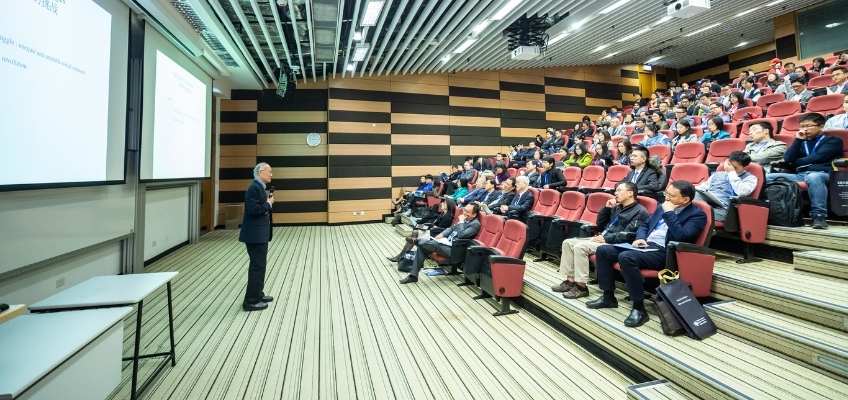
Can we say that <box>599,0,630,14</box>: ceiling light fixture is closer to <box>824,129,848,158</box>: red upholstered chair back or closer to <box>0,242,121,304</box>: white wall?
<box>824,129,848,158</box>: red upholstered chair back

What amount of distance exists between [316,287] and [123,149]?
242 cm

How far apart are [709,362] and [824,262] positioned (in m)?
1.18

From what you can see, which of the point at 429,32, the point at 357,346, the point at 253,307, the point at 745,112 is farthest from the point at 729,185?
the point at 429,32

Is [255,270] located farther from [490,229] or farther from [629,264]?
[629,264]

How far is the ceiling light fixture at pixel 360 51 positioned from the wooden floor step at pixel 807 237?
236 inches

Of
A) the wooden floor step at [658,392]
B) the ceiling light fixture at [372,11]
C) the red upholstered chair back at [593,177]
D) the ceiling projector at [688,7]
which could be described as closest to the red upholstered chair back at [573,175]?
the red upholstered chair back at [593,177]

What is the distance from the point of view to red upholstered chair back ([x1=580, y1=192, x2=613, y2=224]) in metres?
3.62

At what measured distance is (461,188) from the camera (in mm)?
7113

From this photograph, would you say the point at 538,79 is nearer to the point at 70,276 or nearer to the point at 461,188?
the point at 461,188

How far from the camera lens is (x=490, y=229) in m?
3.75

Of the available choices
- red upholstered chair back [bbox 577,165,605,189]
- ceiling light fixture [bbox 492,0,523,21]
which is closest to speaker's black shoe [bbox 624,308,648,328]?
red upholstered chair back [bbox 577,165,605,189]

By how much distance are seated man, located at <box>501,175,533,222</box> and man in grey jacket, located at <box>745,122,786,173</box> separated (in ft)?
6.88

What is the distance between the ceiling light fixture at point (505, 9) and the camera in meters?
5.36

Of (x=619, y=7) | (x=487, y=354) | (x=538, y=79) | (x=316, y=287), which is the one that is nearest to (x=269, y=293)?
(x=316, y=287)
